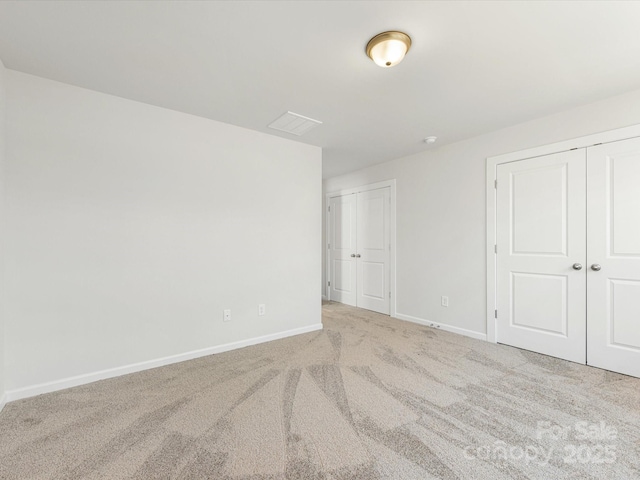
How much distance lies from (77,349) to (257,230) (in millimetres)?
1845

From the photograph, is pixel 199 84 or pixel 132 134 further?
pixel 132 134

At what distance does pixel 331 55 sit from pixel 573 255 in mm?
2816

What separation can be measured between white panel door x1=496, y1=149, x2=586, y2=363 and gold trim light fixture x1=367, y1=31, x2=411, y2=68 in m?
2.08

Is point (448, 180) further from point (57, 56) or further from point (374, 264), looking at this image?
point (57, 56)

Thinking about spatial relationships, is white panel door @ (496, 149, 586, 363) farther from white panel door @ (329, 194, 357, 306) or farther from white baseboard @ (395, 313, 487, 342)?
white panel door @ (329, 194, 357, 306)

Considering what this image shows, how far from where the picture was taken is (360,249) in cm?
498

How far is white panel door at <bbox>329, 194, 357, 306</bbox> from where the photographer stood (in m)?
5.14

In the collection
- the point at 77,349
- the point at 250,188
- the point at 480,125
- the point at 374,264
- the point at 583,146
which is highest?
the point at 480,125

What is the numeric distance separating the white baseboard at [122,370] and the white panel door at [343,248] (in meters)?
2.00

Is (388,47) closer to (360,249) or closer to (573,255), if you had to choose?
(573,255)

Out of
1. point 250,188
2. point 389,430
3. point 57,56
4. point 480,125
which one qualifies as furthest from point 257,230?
point 480,125

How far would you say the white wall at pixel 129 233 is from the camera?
2166 millimetres

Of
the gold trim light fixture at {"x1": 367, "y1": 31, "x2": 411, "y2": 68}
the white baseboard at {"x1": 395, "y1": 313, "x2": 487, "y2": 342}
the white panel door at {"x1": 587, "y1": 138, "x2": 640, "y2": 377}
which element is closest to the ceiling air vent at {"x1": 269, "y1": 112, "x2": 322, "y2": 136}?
the gold trim light fixture at {"x1": 367, "y1": 31, "x2": 411, "y2": 68}

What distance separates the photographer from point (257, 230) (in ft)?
10.8
